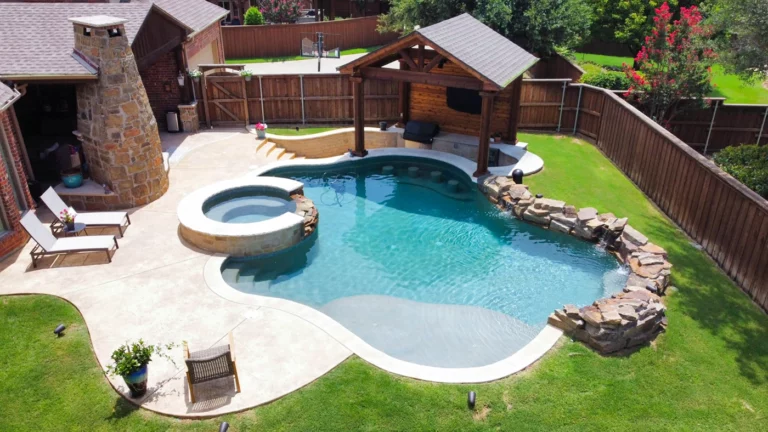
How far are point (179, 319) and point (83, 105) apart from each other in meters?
7.24

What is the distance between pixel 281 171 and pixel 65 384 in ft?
32.8

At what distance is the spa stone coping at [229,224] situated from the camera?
504 inches

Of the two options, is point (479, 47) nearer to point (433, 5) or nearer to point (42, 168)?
point (433, 5)

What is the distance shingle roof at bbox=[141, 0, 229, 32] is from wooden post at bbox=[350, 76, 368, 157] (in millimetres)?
6841

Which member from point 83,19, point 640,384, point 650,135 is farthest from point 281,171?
point 640,384

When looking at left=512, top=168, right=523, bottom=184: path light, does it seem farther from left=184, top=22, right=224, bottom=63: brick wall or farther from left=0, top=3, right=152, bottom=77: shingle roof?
left=184, top=22, right=224, bottom=63: brick wall

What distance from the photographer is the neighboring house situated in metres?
12.9

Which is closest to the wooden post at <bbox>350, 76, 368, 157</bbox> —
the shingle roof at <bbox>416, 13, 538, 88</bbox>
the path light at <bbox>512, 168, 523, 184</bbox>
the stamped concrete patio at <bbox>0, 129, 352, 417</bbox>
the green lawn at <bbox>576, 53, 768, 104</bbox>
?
the shingle roof at <bbox>416, 13, 538, 88</bbox>

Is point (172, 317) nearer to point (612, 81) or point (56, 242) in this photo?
point (56, 242)

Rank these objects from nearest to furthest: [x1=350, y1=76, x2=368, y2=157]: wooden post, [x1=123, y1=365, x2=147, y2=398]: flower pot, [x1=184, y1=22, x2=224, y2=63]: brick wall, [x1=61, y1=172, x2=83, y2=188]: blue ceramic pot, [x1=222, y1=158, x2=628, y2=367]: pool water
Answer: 1. [x1=123, y1=365, x2=147, y2=398]: flower pot
2. [x1=222, y1=158, x2=628, y2=367]: pool water
3. [x1=61, y1=172, x2=83, y2=188]: blue ceramic pot
4. [x1=350, y1=76, x2=368, y2=157]: wooden post
5. [x1=184, y1=22, x2=224, y2=63]: brick wall

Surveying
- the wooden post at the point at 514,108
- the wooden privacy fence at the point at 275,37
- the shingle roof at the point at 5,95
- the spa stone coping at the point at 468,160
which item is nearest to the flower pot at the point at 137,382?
the shingle roof at the point at 5,95

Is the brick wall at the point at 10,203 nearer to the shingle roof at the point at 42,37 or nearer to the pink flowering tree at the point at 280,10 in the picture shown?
the shingle roof at the point at 42,37

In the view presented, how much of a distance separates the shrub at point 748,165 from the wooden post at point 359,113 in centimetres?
1066

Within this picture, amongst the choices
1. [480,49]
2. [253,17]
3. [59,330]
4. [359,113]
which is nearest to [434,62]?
[480,49]
